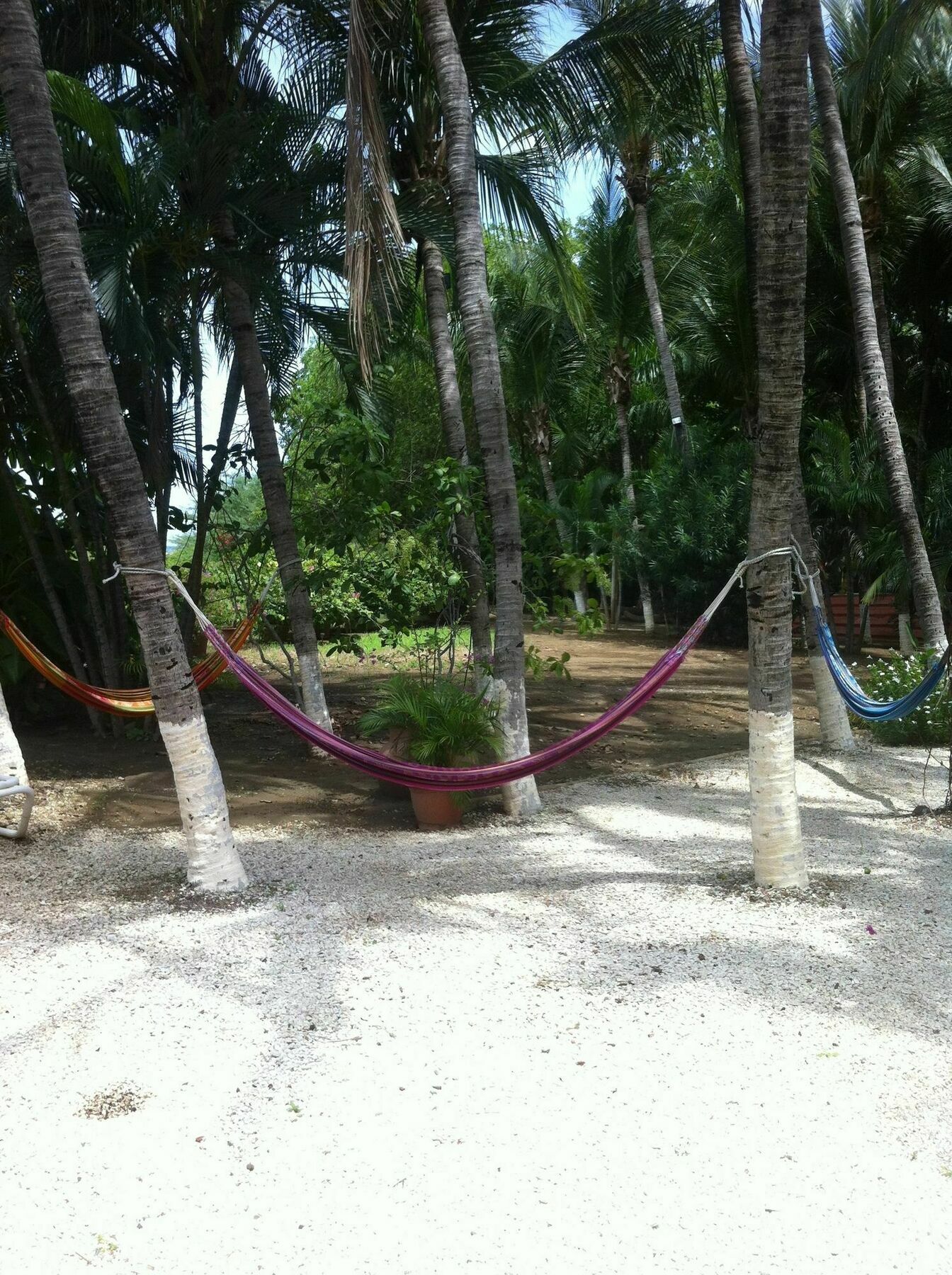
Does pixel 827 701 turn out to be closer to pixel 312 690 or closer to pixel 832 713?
pixel 832 713

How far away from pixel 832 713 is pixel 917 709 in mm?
574

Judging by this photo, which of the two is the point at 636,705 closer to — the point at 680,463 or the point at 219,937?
the point at 219,937

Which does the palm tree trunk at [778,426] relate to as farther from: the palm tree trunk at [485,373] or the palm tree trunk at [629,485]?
the palm tree trunk at [629,485]

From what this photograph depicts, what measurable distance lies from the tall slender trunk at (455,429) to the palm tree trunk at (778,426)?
8.38ft

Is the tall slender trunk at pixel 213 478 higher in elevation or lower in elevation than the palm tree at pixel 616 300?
lower

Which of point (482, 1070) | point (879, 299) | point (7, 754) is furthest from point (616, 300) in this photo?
point (482, 1070)

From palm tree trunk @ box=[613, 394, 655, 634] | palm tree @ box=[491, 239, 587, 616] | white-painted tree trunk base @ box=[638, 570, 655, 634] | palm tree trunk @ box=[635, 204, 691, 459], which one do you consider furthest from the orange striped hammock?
white-painted tree trunk base @ box=[638, 570, 655, 634]

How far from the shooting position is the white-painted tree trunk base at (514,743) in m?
6.23

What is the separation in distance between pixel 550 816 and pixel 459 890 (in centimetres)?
160

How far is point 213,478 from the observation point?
9.11 meters

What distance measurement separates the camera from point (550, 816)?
20.8 ft

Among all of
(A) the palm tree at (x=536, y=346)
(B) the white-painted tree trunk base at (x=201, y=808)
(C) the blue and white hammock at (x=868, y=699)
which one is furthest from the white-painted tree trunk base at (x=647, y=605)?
(B) the white-painted tree trunk base at (x=201, y=808)

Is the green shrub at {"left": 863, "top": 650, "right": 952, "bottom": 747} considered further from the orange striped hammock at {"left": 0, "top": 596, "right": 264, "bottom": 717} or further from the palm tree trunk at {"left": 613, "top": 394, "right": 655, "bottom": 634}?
the palm tree trunk at {"left": 613, "top": 394, "right": 655, "bottom": 634}

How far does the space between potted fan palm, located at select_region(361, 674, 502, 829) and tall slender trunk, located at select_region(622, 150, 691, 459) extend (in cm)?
1101
